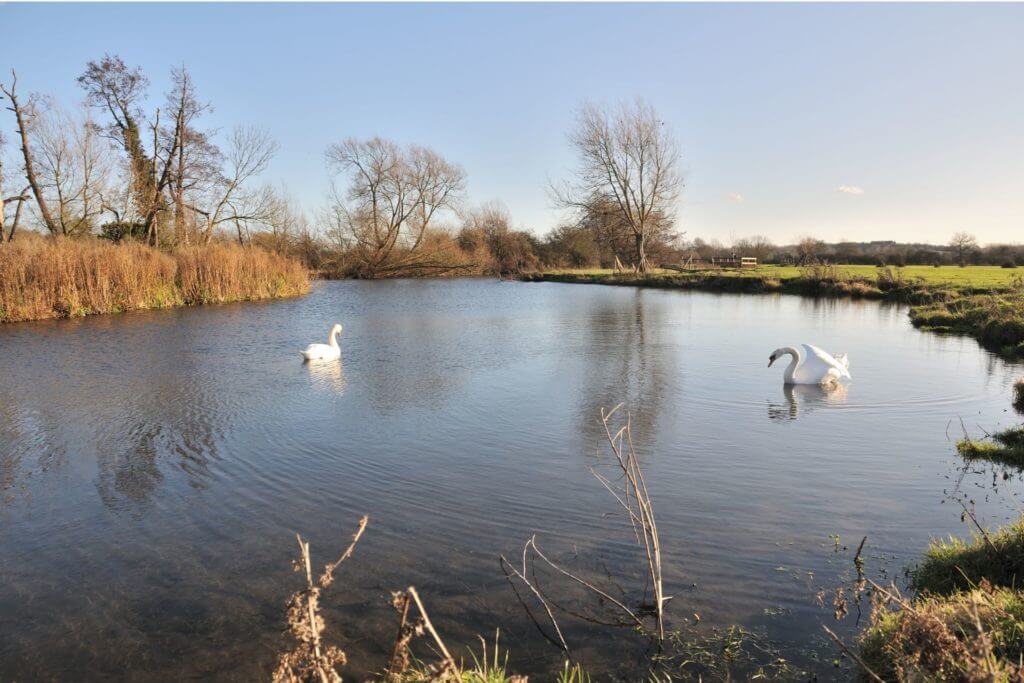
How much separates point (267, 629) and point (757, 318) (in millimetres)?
17404

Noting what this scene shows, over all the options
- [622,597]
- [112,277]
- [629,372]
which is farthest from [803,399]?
[112,277]

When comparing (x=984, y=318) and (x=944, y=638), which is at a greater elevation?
(x=984, y=318)

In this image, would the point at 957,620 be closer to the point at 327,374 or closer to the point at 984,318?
the point at 327,374

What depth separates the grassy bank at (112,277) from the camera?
15.9m

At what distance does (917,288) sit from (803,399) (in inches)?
711

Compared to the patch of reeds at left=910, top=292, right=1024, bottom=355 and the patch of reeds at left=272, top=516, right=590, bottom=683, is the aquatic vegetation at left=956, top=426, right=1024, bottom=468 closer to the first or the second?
the patch of reeds at left=272, top=516, right=590, bottom=683

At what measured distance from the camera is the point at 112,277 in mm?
18266

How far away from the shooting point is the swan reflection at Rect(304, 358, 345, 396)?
9.09 meters

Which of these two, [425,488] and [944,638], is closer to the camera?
[944,638]

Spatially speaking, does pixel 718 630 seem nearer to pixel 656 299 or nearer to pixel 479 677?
pixel 479 677

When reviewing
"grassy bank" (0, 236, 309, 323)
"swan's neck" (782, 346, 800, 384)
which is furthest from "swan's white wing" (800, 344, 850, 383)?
"grassy bank" (0, 236, 309, 323)

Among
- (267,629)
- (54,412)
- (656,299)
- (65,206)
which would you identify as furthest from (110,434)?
(65,206)

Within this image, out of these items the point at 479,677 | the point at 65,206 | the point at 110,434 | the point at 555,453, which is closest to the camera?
the point at 479,677

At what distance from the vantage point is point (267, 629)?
124 inches
